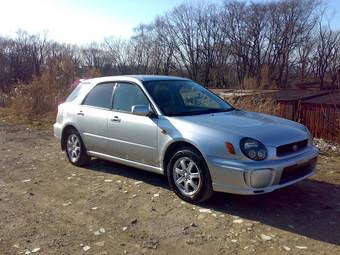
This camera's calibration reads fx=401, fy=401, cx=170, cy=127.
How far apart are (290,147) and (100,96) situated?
3.07 meters

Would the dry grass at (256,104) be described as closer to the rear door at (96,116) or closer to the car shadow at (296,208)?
the car shadow at (296,208)

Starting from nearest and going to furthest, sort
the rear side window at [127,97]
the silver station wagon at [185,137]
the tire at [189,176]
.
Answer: the silver station wagon at [185,137], the tire at [189,176], the rear side window at [127,97]

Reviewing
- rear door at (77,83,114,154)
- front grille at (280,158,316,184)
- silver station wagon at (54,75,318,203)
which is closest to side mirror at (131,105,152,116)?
silver station wagon at (54,75,318,203)

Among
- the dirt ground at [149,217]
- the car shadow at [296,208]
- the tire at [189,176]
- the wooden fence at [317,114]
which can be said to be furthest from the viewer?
the wooden fence at [317,114]

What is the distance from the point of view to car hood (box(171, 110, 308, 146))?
4504 millimetres

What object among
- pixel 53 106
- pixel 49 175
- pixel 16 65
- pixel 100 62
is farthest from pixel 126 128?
pixel 100 62

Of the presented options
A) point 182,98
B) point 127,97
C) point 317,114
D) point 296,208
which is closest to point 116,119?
point 127,97

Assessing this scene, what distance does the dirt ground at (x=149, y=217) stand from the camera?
149 inches

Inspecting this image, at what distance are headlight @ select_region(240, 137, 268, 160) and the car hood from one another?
7 centimetres

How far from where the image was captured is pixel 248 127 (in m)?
4.69

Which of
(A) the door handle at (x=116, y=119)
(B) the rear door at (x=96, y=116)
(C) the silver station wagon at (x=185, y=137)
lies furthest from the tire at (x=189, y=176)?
(B) the rear door at (x=96, y=116)

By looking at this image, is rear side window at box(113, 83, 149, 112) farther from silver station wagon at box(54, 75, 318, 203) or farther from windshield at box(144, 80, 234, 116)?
windshield at box(144, 80, 234, 116)

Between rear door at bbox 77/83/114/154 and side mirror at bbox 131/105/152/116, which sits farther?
rear door at bbox 77/83/114/154

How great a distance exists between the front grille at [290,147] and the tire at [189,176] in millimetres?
833
